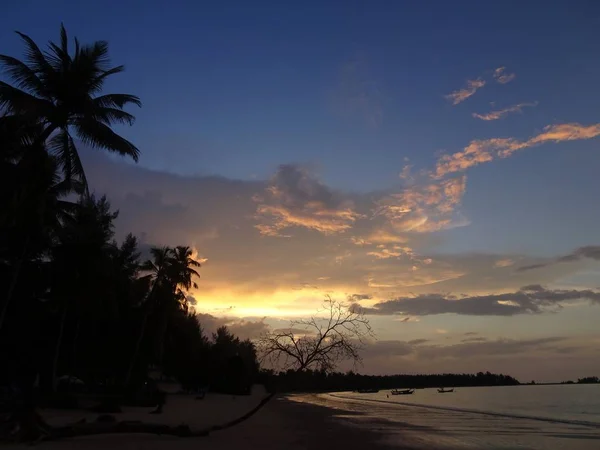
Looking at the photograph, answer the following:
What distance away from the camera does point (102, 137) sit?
717 inches

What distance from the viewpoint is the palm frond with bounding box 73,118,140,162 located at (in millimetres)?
17922

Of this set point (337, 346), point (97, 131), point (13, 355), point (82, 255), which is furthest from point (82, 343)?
point (337, 346)

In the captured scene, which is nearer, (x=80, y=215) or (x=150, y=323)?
(x=80, y=215)

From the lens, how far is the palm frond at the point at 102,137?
17.9 m

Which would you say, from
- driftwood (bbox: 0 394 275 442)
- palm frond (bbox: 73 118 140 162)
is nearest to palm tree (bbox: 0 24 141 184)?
palm frond (bbox: 73 118 140 162)

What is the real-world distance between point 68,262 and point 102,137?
1287 cm

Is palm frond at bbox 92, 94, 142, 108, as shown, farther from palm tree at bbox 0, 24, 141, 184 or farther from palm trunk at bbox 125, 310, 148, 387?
palm trunk at bbox 125, 310, 148, 387

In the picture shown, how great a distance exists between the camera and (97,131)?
18.0m

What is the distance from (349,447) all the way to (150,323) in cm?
2933

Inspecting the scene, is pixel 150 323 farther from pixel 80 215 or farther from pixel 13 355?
pixel 80 215

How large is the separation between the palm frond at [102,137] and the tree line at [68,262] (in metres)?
0.04

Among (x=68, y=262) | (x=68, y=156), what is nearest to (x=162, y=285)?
(x=68, y=262)

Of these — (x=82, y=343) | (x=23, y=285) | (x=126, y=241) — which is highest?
(x=126, y=241)

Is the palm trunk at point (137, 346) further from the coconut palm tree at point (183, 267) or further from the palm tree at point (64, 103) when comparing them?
the palm tree at point (64, 103)
